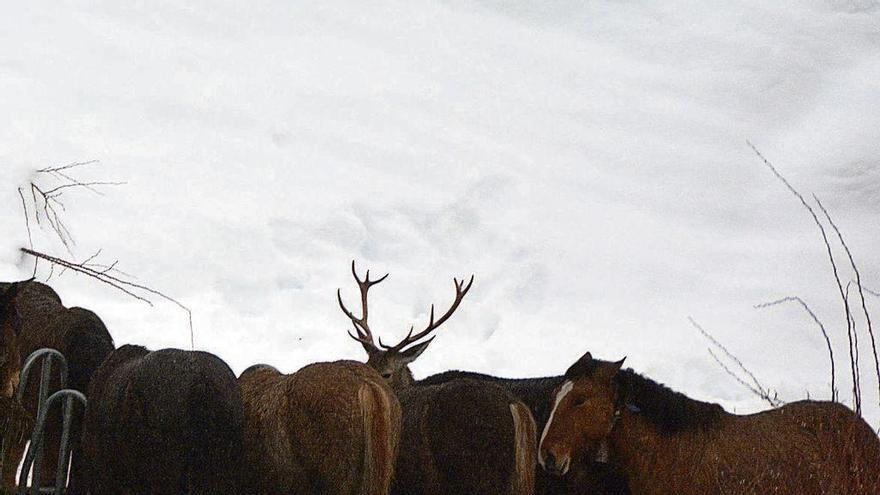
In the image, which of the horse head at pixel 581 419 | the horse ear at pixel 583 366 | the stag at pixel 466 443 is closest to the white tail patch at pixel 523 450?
the stag at pixel 466 443

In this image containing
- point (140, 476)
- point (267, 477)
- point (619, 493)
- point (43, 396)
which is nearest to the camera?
point (43, 396)

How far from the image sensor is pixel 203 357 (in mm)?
4785

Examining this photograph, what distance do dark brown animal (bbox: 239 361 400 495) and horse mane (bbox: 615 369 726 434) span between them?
142 centimetres

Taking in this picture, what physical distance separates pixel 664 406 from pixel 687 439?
0.82 ft

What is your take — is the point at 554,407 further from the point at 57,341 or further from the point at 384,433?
the point at 57,341

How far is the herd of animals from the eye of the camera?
A: 451 cm

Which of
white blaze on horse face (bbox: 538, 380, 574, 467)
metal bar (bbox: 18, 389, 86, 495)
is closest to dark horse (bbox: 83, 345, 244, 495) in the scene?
metal bar (bbox: 18, 389, 86, 495)

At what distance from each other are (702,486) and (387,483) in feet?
5.97

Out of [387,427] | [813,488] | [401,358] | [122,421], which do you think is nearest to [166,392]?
[122,421]

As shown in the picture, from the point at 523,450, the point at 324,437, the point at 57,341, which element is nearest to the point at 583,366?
the point at 523,450

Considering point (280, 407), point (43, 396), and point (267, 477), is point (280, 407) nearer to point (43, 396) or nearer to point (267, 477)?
point (267, 477)

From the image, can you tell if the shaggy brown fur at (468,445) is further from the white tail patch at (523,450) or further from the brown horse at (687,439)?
the brown horse at (687,439)

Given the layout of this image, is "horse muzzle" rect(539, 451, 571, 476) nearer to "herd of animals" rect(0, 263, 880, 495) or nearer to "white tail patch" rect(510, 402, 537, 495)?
"herd of animals" rect(0, 263, 880, 495)

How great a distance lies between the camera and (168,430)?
4469 mm
